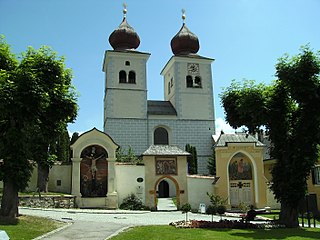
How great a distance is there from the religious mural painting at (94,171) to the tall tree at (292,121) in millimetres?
13226

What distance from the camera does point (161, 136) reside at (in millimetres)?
49250

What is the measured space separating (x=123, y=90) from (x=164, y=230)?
1325 inches

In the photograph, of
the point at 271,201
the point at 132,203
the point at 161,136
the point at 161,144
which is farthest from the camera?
the point at 161,136

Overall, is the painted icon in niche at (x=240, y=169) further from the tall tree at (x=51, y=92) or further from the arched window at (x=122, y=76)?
the arched window at (x=122, y=76)

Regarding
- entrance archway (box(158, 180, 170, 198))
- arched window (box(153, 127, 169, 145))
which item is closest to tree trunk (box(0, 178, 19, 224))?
entrance archway (box(158, 180, 170, 198))

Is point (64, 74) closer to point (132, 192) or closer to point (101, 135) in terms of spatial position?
point (101, 135)

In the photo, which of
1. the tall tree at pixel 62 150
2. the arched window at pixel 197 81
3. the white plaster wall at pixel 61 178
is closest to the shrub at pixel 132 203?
the white plaster wall at pixel 61 178

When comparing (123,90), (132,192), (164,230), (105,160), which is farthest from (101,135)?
(123,90)

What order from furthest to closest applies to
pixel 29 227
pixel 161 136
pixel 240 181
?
pixel 161 136, pixel 240 181, pixel 29 227

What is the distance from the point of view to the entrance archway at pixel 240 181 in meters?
32.3

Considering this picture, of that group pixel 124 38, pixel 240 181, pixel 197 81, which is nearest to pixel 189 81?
pixel 197 81

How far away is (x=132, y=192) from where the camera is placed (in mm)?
30562

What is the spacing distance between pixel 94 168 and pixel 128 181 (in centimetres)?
292

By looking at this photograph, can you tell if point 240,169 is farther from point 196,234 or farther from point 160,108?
point 160,108
